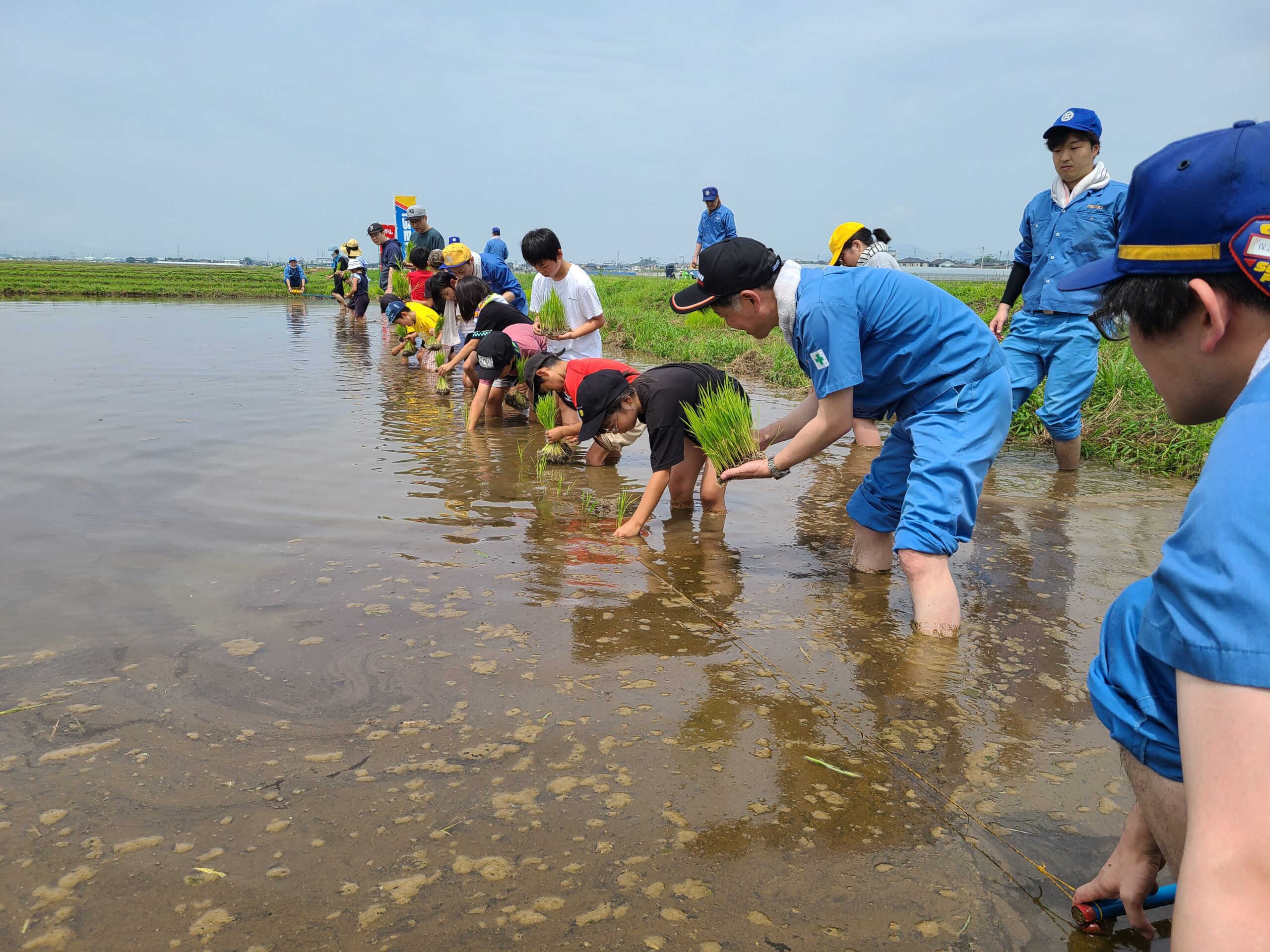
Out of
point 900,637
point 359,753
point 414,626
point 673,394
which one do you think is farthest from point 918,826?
point 673,394

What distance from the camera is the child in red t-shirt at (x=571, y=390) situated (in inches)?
211

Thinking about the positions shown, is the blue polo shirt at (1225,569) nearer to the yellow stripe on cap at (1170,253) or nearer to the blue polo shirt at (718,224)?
the yellow stripe on cap at (1170,253)

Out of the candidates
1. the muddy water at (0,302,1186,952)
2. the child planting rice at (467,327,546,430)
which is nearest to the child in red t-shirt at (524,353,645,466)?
the child planting rice at (467,327,546,430)

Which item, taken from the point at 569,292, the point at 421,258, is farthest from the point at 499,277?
the point at 421,258

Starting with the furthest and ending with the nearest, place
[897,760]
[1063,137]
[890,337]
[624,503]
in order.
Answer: [1063,137] → [624,503] → [890,337] → [897,760]

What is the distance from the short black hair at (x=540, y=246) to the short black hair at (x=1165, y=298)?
522 centimetres

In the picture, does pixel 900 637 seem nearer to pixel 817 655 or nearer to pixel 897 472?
pixel 817 655

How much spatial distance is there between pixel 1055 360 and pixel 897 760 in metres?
3.71

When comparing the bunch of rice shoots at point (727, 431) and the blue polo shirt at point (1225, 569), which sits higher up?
the blue polo shirt at point (1225, 569)

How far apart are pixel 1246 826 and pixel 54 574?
3719mm

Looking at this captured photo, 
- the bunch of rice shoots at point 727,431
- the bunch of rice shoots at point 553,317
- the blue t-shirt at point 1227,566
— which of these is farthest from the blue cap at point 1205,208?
the bunch of rice shoots at point 553,317

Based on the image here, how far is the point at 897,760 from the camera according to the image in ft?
6.70

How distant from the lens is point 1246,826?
2.47 ft

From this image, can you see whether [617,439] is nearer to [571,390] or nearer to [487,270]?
[571,390]
